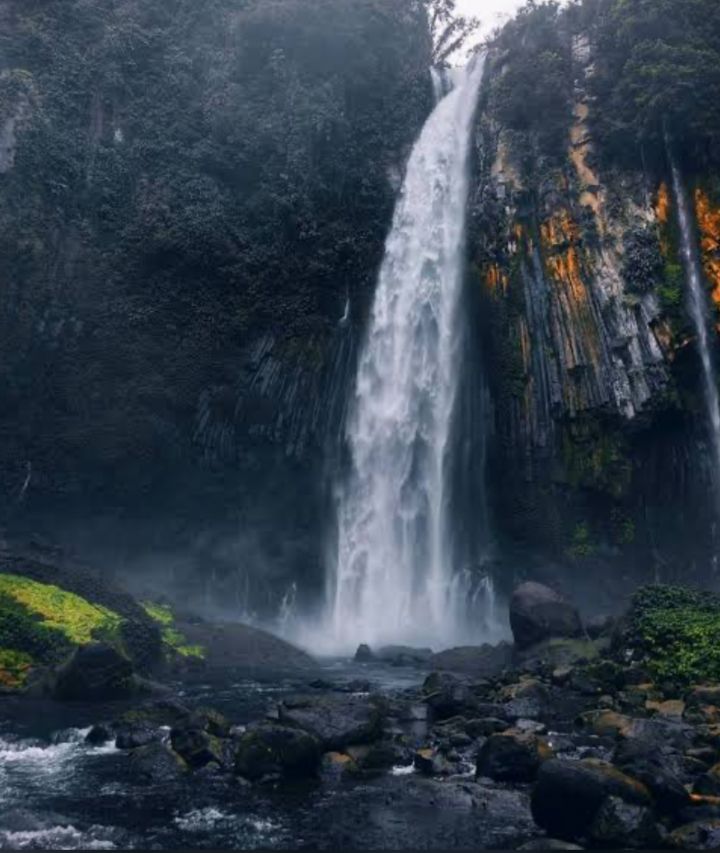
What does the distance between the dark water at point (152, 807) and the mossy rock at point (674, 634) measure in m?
9.18

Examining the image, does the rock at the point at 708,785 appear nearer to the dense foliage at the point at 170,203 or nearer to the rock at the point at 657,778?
the rock at the point at 657,778

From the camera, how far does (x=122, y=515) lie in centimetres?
3347

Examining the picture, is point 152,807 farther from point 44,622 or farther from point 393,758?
point 44,622

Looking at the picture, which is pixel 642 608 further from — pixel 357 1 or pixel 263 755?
pixel 357 1

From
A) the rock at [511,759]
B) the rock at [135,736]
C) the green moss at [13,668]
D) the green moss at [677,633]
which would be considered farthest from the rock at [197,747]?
the green moss at [677,633]

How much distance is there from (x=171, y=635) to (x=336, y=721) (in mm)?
12909

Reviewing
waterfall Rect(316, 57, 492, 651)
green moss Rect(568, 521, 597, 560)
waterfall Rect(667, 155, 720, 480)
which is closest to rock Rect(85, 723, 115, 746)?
waterfall Rect(316, 57, 492, 651)

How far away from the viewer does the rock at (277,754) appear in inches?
486

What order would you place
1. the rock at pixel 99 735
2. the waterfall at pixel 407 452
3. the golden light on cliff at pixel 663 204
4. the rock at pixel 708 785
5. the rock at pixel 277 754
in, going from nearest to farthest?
the rock at pixel 708 785
the rock at pixel 277 754
the rock at pixel 99 735
the golden light on cliff at pixel 663 204
the waterfall at pixel 407 452

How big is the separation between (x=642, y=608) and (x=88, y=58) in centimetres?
3303

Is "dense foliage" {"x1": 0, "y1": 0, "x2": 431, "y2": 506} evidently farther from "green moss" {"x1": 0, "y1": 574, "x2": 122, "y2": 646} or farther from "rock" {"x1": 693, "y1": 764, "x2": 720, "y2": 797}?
"rock" {"x1": 693, "y1": 764, "x2": 720, "y2": 797}

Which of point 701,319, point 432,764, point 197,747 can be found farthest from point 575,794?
point 701,319

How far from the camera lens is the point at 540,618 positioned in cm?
2411

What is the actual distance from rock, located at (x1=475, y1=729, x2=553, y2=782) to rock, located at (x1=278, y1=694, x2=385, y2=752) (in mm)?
2210
